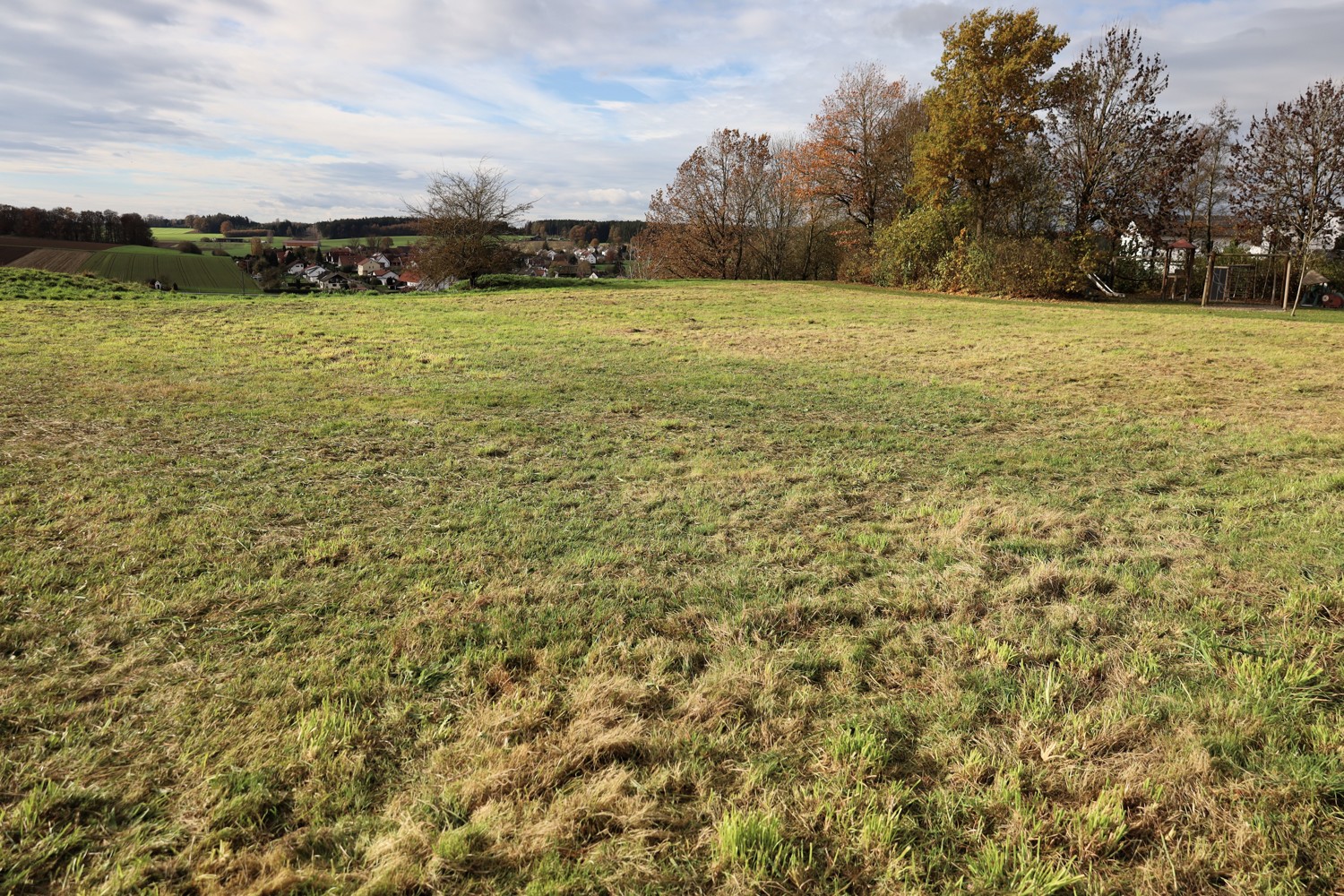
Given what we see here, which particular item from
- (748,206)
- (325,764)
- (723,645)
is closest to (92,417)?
(325,764)

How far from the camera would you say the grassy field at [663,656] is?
199 cm

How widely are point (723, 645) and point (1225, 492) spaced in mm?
4372

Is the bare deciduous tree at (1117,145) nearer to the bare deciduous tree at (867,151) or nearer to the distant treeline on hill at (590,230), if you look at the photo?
the bare deciduous tree at (867,151)

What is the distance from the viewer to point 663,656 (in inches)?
117

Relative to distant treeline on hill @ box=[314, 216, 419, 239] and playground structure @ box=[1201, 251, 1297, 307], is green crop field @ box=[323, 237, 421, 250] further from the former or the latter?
playground structure @ box=[1201, 251, 1297, 307]

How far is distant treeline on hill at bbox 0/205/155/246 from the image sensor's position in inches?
1879

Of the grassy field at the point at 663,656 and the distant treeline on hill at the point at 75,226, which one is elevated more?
the distant treeline on hill at the point at 75,226

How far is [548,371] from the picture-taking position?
34.1ft

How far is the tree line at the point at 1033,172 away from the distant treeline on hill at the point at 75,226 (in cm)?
5155

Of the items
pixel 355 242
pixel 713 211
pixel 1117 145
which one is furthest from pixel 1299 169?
pixel 355 242

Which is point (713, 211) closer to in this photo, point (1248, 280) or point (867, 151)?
point (867, 151)

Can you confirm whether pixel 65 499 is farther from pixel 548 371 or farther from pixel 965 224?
pixel 965 224

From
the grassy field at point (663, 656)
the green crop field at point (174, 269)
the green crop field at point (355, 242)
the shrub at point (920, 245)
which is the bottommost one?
the grassy field at point (663, 656)

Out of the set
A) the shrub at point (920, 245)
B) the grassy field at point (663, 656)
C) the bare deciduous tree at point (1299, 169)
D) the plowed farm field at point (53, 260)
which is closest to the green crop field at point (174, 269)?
the plowed farm field at point (53, 260)
